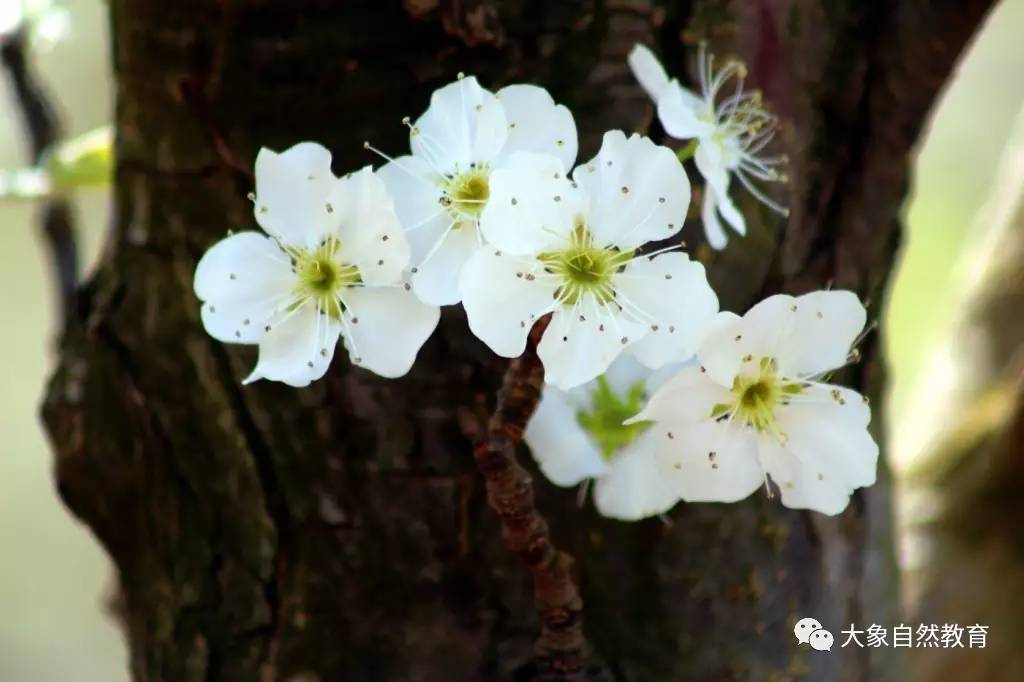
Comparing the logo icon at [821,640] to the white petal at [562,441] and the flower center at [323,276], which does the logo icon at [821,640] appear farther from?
the flower center at [323,276]

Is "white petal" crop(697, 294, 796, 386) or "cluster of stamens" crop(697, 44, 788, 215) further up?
"cluster of stamens" crop(697, 44, 788, 215)

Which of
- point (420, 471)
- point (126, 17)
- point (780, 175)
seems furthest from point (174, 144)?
point (780, 175)

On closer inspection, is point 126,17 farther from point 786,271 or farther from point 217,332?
point 786,271

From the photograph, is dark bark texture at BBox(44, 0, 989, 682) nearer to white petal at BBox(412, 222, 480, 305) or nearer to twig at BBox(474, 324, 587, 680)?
twig at BBox(474, 324, 587, 680)

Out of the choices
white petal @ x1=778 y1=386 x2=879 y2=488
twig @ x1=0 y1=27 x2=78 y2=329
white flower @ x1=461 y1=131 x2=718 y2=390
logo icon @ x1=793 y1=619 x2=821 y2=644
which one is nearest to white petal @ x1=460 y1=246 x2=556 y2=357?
white flower @ x1=461 y1=131 x2=718 y2=390

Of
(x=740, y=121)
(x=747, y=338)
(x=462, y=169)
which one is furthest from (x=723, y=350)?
(x=740, y=121)

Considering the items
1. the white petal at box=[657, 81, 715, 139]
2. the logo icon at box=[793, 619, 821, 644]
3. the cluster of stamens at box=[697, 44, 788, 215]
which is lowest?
the logo icon at box=[793, 619, 821, 644]
